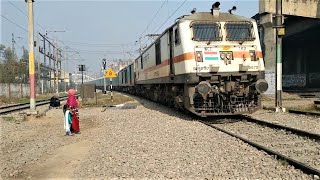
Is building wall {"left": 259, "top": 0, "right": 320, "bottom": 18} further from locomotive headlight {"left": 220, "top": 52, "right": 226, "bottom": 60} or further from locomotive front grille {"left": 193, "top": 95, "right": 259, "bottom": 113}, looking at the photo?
locomotive front grille {"left": 193, "top": 95, "right": 259, "bottom": 113}

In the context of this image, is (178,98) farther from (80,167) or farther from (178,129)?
(80,167)

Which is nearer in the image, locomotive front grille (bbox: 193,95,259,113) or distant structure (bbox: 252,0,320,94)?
locomotive front grille (bbox: 193,95,259,113)

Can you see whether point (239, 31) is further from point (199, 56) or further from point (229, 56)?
point (199, 56)

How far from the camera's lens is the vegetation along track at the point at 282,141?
22.9ft

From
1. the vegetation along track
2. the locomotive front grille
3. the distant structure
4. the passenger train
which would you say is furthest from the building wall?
the vegetation along track

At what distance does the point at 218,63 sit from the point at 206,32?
4.11 ft

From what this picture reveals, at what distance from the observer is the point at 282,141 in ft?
30.6

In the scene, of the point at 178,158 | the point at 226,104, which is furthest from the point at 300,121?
the point at 178,158

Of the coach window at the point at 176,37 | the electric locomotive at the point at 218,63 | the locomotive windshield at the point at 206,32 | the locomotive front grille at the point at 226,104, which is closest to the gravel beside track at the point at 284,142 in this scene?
the locomotive front grille at the point at 226,104

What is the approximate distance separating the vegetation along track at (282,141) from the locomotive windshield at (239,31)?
2844mm

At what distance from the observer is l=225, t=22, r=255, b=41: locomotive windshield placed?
1380cm

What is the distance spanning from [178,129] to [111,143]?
102 inches

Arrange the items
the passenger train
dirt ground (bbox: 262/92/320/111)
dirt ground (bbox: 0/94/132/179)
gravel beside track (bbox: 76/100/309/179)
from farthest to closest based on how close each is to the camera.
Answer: dirt ground (bbox: 262/92/320/111), the passenger train, dirt ground (bbox: 0/94/132/179), gravel beside track (bbox: 76/100/309/179)

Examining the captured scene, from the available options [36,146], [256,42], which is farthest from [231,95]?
[36,146]
